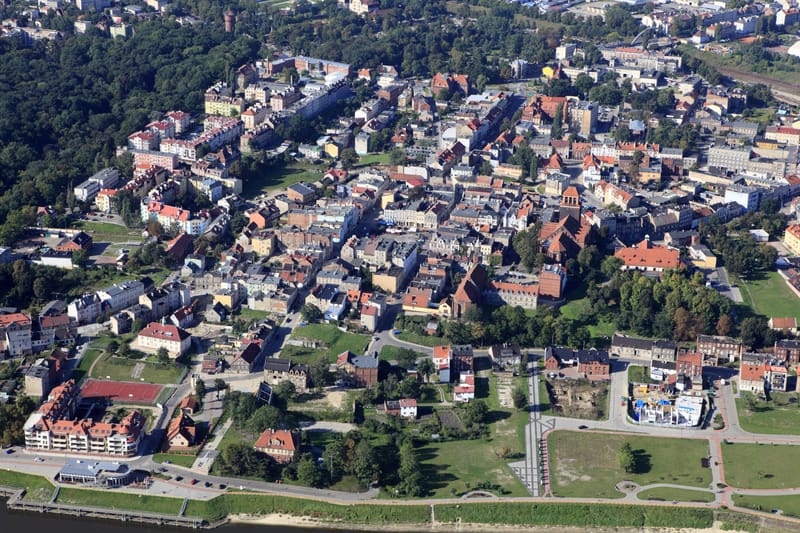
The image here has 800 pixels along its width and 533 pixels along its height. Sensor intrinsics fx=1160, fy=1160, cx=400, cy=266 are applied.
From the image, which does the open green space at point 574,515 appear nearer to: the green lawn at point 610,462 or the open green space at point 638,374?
the green lawn at point 610,462

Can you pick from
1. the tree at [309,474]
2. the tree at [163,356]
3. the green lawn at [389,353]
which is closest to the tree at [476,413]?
the green lawn at [389,353]

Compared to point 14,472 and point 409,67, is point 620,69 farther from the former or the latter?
point 14,472

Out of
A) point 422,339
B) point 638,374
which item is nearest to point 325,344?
point 422,339

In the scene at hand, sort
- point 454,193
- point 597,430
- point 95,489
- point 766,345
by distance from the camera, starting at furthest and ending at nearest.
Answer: point 454,193 → point 766,345 → point 597,430 → point 95,489

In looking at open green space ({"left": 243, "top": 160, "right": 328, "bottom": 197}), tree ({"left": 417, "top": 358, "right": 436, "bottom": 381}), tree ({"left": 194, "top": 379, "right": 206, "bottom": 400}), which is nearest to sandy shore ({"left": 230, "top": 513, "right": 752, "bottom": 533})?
tree ({"left": 194, "top": 379, "right": 206, "bottom": 400})

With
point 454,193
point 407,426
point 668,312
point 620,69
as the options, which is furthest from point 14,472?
point 620,69

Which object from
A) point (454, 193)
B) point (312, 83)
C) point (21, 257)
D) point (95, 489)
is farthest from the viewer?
point (312, 83)

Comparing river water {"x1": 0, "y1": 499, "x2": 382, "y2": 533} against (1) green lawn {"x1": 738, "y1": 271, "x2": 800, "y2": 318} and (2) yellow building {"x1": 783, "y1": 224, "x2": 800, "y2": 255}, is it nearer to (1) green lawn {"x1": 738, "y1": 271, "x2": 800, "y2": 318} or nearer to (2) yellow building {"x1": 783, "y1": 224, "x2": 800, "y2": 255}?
(1) green lawn {"x1": 738, "y1": 271, "x2": 800, "y2": 318}
